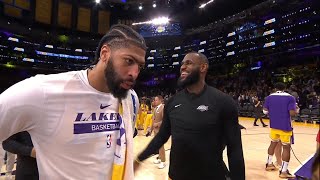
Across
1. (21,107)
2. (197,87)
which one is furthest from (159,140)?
(21,107)

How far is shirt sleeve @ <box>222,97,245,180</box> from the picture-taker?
259 cm

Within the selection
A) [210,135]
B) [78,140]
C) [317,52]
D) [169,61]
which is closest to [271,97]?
[210,135]

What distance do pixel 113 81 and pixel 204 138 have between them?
1406mm

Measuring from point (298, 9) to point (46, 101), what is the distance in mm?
24452

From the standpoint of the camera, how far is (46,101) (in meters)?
1.47

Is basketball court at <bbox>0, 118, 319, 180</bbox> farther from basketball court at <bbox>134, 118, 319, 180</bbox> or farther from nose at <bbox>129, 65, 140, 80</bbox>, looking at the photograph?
nose at <bbox>129, 65, 140, 80</bbox>

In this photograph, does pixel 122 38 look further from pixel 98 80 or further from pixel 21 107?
pixel 21 107

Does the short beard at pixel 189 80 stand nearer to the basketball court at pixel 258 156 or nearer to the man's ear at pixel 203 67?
the man's ear at pixel 203 67

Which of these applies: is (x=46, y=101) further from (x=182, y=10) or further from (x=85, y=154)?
(x=182, y=10)

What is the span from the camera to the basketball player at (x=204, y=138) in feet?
8.70

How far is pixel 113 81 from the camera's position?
5.24ft

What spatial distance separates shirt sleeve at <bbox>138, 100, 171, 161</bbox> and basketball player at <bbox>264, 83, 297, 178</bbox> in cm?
433

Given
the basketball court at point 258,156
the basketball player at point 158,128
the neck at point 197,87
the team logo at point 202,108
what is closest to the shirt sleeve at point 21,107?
the team logo at point 202,108

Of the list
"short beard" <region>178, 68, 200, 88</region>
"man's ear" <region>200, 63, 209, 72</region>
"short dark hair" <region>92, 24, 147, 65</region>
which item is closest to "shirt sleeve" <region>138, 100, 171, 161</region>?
"short beard" <region>178, 68, 200, 88</region>
